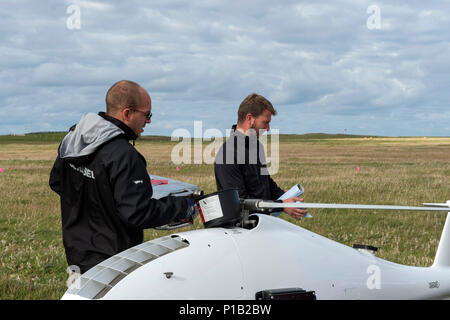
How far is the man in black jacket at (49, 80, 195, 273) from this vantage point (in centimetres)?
324

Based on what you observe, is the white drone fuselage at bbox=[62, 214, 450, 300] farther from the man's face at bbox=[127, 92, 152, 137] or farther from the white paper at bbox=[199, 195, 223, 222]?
the man's face at bbox=[127, 92, 152, 137]

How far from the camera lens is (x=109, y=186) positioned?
334cm

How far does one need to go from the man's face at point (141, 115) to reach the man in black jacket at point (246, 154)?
1.68 metres

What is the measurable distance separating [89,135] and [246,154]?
7.24 feet

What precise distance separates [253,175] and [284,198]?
815 millimetres

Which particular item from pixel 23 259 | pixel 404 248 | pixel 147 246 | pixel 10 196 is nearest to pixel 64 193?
pixel 147 246

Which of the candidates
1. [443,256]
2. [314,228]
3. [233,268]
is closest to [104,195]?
[233,268]

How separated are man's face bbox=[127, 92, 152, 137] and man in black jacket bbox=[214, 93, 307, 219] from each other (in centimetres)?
168

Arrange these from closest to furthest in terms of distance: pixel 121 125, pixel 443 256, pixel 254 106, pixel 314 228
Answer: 1. pixel 121 125
2. pixel 443 256
3. pixel 254 106
4. pixel 314 228

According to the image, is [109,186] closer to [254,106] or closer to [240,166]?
[240,166]

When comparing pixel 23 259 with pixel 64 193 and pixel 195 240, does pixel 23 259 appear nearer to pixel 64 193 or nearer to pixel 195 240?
pixel 64 193

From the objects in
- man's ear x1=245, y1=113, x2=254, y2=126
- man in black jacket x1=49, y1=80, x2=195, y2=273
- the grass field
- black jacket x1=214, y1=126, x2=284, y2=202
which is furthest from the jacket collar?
the grass field

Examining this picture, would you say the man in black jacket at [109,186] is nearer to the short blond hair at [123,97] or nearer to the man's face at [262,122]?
the short blond hair at [123,97]
